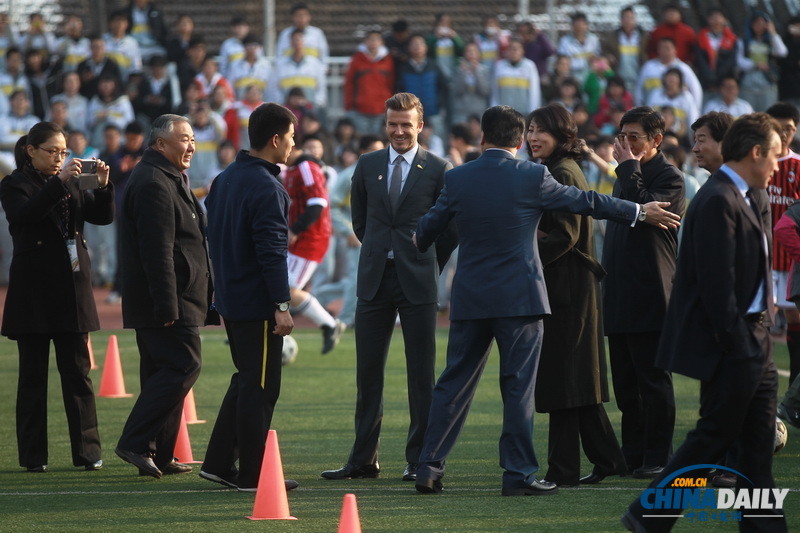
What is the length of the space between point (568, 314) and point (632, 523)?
1813mm

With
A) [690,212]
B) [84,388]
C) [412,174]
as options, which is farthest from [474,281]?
[84,388]

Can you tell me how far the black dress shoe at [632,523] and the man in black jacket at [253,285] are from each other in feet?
7.38

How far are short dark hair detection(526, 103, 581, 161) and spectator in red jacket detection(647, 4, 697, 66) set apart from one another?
44.2 ft

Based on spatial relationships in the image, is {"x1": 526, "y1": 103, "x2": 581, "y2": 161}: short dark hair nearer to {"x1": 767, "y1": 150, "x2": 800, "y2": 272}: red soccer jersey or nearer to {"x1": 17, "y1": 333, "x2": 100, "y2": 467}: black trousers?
{"x1": 767, "y1": 150, "x2": 800, "y2": 272}: red soccer jersey

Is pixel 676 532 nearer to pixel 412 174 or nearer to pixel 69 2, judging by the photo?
pixel 412 174

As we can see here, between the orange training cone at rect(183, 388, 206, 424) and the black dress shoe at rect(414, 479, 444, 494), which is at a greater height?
the black dress shoe at rect(414, 479, 444, 494)

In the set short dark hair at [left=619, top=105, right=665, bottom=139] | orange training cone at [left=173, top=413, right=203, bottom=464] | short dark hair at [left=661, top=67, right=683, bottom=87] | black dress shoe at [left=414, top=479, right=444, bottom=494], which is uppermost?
short dark hair at [left=619, top=105, right=665, bottom=139]

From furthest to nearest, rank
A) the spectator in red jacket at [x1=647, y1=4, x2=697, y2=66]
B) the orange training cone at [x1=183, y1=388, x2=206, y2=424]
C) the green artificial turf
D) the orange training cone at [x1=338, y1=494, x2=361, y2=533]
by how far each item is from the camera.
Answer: the spectator in red jacket at [x1=647, y1=4, x2=697, y2=66] → the orange training cone at [x1=183, y1=388, x2=206, y2=424] → the green artificial turf → the orange training cone at [x1=338, y1=494, x2=361, y2=533]

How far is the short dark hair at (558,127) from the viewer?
7410 mm

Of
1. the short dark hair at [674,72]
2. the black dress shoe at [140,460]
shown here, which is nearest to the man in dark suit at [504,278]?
the black dress shoe at [140,460]

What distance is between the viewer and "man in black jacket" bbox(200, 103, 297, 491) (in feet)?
23.6

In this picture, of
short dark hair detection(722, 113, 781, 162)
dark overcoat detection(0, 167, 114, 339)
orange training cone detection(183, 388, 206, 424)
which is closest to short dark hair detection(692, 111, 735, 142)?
short dark hair detection(722, 113, 781, 162)

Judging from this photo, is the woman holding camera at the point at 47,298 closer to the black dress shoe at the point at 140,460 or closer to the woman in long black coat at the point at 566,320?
the black dress shoe at the point at 140,460

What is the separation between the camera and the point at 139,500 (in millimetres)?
7152
